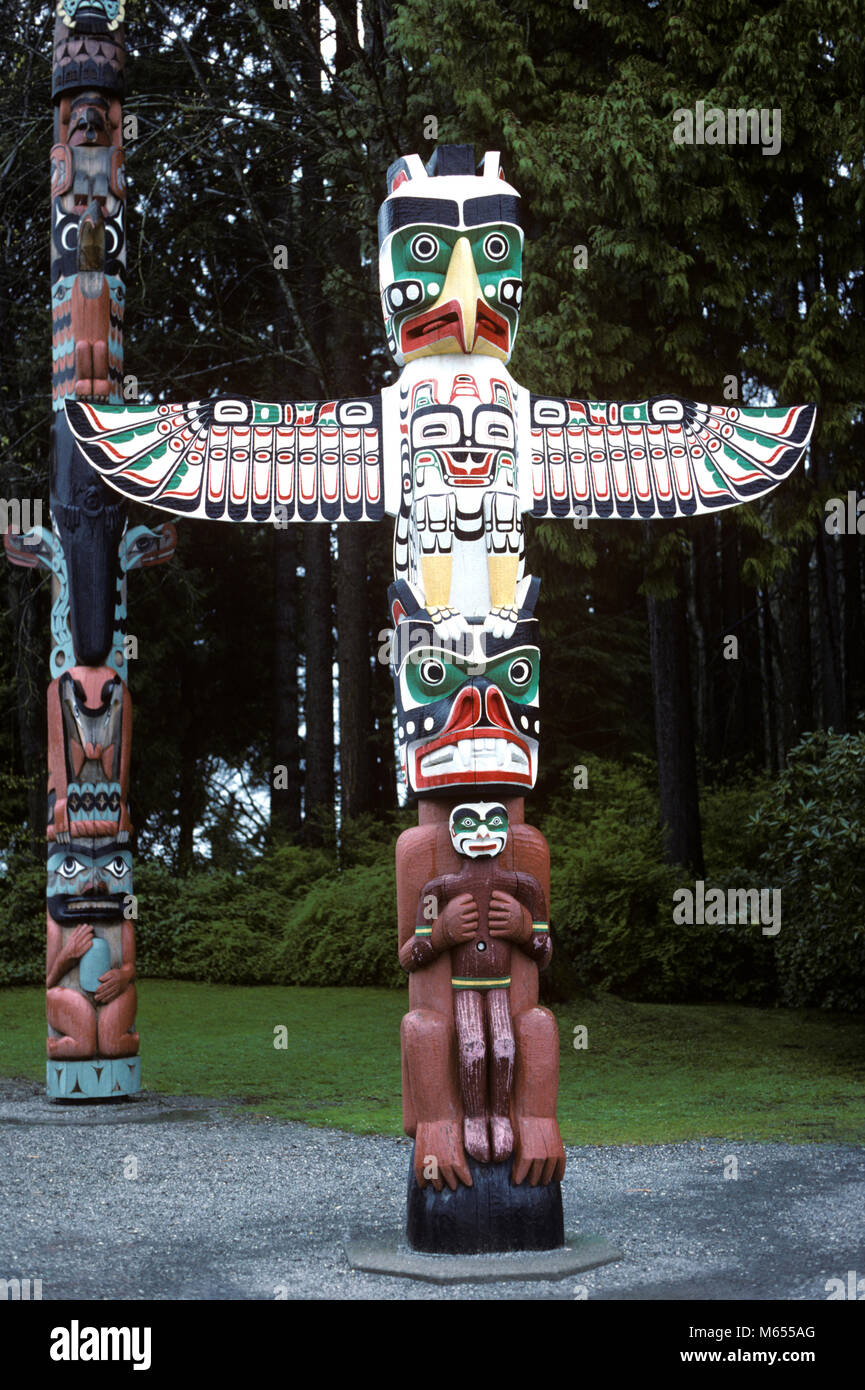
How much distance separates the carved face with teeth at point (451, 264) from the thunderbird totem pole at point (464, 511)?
0.01 m

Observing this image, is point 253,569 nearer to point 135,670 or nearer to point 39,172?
point 135,670

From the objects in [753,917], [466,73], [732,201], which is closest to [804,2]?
[732,201]

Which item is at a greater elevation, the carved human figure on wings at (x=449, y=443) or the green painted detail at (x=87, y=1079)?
the carved human figure on wings at (x=449, y=443)

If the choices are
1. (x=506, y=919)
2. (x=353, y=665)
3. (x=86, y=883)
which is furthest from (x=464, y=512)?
(x=353, y=665)

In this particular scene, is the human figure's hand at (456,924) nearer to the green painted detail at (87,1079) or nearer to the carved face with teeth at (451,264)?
the carved face with teeth at (451,264)

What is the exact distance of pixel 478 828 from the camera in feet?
19.3

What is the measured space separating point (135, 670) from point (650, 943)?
10.4 meters

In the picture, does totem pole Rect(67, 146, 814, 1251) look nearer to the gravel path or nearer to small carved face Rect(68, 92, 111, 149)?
the gravel path

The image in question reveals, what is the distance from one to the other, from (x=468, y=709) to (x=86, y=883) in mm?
4838

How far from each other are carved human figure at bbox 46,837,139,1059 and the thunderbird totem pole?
4008 millimetres

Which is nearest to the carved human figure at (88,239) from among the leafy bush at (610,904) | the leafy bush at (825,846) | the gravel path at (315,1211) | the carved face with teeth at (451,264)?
the carved face with teeth at (451,264)

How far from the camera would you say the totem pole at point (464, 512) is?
577 centimetres

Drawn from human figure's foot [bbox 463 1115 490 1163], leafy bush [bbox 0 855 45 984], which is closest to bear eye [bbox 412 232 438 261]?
human figure's foot [bbox 463 1115 490 1163]

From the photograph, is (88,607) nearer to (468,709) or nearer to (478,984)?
(468,709)
